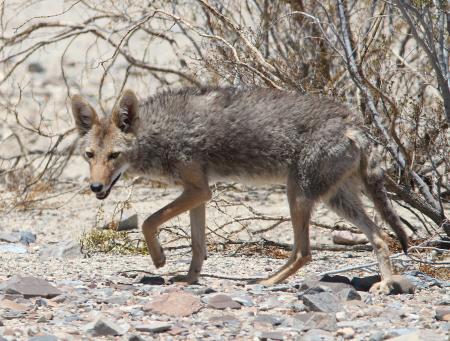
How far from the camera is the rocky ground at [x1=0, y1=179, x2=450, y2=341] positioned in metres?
5.47

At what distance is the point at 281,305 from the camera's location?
20.6ft

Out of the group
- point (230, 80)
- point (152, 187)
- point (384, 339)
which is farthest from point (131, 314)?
point (152, 187)

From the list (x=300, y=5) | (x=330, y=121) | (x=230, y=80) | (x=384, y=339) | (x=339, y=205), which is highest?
(x=300, y=5)

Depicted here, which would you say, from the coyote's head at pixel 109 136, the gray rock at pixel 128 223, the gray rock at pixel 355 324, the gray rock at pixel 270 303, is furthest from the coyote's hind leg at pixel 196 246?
the gray rock at pixel 128 223

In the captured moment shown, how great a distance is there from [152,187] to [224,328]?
7.75m

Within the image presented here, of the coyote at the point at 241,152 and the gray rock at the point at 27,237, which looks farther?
the gray rock at the point at 27,237

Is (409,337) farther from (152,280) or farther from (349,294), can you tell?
(152,280)

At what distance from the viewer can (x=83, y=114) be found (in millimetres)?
8156

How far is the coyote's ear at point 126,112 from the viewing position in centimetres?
801

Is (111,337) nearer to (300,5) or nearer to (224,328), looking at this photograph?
(224,328)

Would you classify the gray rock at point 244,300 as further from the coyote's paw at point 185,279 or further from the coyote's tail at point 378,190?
Answer: the coyote's tail at point 378,190

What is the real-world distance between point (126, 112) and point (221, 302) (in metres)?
2.48

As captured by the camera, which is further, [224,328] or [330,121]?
[330,121]

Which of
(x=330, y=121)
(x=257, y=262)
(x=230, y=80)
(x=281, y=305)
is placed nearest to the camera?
(x=281, y=305)
